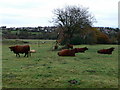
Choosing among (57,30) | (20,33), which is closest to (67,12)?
(57,30)

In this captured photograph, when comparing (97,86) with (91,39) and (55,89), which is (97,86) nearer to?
(55,89)

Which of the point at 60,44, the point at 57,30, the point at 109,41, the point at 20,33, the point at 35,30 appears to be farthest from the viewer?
the point at 35,30

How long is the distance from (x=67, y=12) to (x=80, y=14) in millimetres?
2369

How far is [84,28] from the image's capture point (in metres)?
39.2

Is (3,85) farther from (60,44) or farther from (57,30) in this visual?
(60,44)

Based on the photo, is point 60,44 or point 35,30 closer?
point 60,44

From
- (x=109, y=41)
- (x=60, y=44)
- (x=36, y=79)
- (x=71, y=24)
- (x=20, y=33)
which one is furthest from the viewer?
Result: (x=20, y=33)

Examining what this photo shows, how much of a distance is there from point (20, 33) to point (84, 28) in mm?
47317

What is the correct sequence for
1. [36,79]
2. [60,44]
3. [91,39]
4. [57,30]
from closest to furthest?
[36,79]
[57,30]
[60,44]
[91,39]

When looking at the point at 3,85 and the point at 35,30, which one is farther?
the point at 35,30

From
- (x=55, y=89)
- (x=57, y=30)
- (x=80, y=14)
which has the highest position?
(x=80, y=14)

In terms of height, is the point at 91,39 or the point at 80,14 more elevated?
the point at 80,14

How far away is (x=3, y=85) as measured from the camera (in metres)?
8.52

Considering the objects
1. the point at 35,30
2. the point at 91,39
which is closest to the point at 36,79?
the point at 91,39
